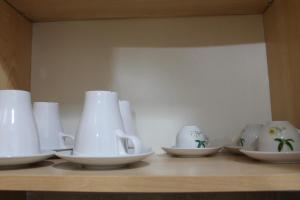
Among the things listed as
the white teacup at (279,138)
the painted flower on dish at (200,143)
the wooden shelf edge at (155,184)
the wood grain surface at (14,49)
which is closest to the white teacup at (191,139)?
the painted flower on dish at (200,143)

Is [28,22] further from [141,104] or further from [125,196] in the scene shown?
[125,196]

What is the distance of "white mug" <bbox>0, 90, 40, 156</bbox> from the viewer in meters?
0.43

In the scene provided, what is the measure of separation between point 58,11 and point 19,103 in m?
0.34

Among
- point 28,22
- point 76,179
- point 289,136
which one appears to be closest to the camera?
point 76,179

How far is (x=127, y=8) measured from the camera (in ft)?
2.25

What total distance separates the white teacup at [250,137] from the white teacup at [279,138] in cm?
7

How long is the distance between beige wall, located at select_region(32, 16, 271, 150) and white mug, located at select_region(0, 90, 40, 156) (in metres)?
0.27

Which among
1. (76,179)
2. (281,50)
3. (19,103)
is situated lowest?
(76,179)

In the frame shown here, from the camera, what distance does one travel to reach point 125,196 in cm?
66

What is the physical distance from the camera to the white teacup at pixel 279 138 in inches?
18.3

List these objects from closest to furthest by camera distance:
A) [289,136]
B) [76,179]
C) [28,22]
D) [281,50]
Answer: [76,179] < [289,136] < [281,50] < [28,22]

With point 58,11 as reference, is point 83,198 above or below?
below

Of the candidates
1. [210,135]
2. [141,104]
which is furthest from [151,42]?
[210,135]

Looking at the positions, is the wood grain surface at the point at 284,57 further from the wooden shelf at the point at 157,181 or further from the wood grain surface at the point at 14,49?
the wood grain surface at the point at 14,49
